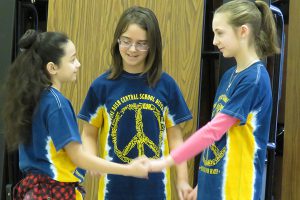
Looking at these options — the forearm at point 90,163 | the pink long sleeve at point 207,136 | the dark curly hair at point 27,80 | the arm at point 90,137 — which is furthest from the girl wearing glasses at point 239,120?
the dark curly hair at point 27,80

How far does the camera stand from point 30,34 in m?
1.62

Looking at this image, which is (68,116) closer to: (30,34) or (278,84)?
(30,34)

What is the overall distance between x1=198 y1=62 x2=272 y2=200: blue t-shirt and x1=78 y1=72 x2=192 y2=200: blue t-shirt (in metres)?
0.30

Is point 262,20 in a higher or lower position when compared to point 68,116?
higher

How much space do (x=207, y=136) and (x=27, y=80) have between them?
0.67 m

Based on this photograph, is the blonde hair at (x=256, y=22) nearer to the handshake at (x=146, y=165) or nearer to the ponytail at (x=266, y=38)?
the ponytail at (x=266, y=38)

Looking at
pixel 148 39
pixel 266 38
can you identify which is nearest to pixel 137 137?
pixel 148 39

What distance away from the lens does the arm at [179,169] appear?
1845mm

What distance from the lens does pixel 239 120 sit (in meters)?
1.54

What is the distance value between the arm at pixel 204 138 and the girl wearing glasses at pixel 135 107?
0.19 meters

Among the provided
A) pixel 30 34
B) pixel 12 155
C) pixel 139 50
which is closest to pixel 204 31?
pixel 139 50

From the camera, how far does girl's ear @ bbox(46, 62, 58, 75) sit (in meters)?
1.62

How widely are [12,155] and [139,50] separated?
119 centimetres

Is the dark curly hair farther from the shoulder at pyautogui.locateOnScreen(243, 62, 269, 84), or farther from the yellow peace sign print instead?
the shoulder at pyautogui.locateOnScreen(243, 62, 269, 84)
